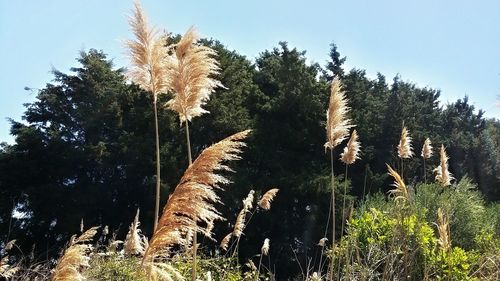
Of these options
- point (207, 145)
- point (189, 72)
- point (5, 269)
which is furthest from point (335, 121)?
point (207, 145)

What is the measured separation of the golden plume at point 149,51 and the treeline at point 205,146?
57.8 feet

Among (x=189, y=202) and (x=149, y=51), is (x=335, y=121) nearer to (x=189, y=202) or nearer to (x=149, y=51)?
(x=149, y=51)

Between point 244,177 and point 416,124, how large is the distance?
899cm

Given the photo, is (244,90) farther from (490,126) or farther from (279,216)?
(490,126)

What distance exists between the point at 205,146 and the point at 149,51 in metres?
20.5

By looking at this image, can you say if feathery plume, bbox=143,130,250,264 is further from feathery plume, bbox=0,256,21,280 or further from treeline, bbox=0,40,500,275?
treeline, bbox=0,40,500,275

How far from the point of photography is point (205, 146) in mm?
23594

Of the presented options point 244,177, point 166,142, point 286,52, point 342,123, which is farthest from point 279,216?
point 342,123

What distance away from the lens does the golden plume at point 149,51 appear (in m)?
3.10

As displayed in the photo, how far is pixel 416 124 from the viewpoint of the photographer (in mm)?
26156

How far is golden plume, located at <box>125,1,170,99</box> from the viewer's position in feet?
10.2

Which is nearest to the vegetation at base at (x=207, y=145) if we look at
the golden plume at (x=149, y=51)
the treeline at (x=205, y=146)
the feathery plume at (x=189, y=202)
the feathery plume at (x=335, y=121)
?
the treeline at (x=205, y=146)

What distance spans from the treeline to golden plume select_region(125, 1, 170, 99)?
17.6 meters

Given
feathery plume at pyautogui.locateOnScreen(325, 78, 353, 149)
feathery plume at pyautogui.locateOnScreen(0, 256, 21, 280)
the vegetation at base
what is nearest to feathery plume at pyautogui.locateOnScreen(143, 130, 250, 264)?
feathery plume at pyautogui.locateOnScreen(0, 256, 21, 280)
